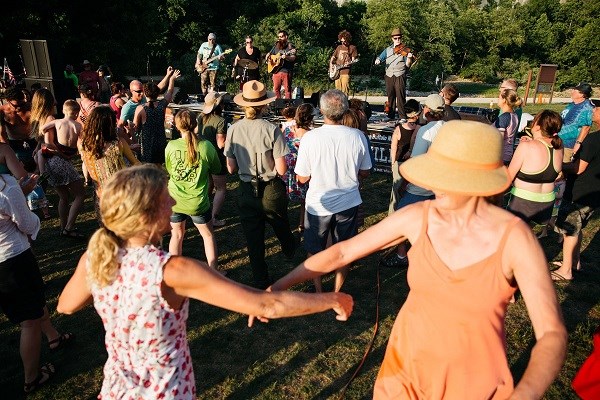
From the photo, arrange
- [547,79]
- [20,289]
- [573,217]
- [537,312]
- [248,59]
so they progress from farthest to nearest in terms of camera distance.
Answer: [547,79] → [248,59] → [573,217] → [20,289] → [537,312]

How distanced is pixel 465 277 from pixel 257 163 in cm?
277

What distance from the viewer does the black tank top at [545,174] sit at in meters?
4.28

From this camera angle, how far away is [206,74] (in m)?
13.7

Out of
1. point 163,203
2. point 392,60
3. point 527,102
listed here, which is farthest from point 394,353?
point 527,102

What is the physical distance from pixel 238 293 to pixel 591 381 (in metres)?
2.48

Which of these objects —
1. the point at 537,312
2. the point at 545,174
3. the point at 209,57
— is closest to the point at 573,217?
the point at 545,174

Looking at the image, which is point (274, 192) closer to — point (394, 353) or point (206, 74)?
point (394, 353)

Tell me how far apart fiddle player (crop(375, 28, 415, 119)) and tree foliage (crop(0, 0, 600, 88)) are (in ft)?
37.7

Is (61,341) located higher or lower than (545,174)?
lower

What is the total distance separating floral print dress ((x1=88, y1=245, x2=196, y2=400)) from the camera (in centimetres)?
180

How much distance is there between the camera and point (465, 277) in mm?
1784

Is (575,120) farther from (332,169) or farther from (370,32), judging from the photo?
(370,32)

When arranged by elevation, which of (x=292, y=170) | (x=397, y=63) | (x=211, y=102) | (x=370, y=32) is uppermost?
(x=370, y=32)

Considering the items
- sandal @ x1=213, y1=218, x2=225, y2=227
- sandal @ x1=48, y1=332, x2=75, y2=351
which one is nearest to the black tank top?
sandal @ x1=213, y1=218, x2=225, y2=227
